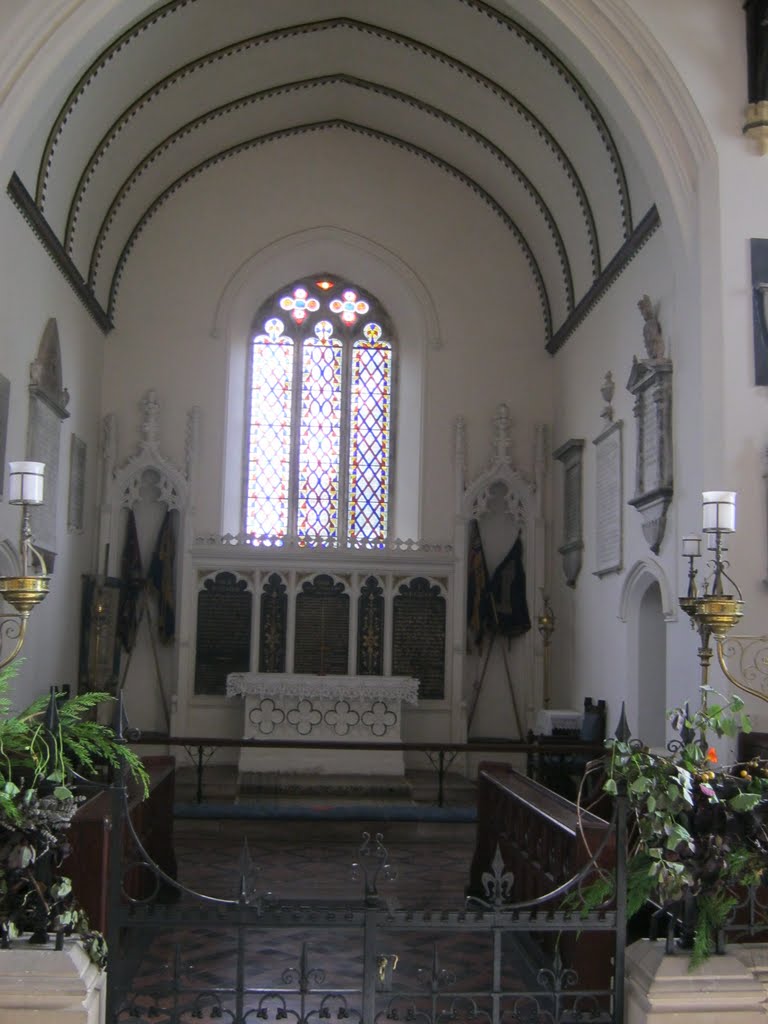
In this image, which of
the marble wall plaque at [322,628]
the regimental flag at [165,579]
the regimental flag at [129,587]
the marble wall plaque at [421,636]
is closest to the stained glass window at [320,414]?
the marble wall plaque at [322,628]

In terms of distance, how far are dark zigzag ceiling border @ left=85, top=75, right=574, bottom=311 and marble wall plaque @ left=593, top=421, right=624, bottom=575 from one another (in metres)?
2.17

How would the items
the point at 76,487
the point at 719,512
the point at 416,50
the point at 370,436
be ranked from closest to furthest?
the point at 719,512
the point at 416,50
the point at 76,487
the point at 370,436

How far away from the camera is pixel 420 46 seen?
38.7ft

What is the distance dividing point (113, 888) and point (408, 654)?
30.7 feet

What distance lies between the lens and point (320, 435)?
1428 cm

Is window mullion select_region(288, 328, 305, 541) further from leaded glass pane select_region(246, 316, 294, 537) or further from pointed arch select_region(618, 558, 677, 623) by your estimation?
pointed arch select_region(618, 558, 677, 623)

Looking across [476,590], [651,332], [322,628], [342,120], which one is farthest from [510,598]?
[342,120]

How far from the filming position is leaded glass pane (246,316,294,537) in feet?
46.4

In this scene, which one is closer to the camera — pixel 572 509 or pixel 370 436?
pixel 572 509

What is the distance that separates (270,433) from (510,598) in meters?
3.52

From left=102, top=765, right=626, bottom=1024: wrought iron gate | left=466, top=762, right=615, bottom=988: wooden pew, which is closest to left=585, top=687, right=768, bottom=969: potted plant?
left=102, top=765, right=626, bottom=1024: wrought iron gate

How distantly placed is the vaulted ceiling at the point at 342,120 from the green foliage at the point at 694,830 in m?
6.82

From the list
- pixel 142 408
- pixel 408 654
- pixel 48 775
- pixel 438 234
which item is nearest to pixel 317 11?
pixel 438 234

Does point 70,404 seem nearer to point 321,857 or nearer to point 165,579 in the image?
point 165,579
